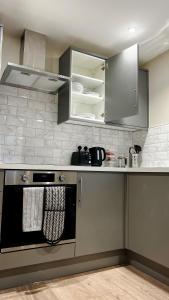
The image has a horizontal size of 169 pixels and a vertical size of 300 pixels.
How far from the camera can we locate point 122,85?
240cm

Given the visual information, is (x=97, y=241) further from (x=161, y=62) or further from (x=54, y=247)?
(x=161, y=62)

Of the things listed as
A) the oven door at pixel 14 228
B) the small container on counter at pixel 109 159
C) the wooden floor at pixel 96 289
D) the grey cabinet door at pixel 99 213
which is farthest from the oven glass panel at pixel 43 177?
the small container on counter at pixel 109 159

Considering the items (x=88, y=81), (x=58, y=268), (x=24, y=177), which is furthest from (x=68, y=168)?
(x=88, y=81)

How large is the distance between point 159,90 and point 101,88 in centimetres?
66

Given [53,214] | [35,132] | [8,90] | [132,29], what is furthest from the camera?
[35,132]

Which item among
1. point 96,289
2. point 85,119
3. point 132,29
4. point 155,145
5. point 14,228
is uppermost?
point 132,29

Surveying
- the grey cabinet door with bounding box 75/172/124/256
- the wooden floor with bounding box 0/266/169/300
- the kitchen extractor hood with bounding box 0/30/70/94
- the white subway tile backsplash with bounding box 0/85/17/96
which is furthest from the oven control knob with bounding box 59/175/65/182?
the white subway tile backsplash with bounding box 0/85/17/96

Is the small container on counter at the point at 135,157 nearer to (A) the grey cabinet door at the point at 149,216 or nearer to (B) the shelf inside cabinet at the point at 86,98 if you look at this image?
(A) the grey cabinet door at the point at 149,216

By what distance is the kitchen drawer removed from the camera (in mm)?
1714

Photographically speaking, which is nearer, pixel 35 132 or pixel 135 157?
pixel 35 132

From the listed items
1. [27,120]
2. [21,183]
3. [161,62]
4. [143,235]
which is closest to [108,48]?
[161,62]

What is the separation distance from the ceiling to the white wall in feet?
0.55

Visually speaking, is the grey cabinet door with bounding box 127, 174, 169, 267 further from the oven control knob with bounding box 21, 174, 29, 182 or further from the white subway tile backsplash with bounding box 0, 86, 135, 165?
the oven control knob with bounding box 21, 174, 29, 182

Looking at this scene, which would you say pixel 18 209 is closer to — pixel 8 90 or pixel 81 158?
pixel 81 158
